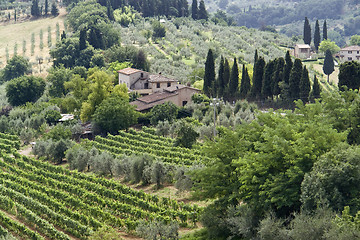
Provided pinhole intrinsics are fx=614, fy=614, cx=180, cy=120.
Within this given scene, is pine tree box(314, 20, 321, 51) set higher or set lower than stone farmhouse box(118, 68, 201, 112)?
higher

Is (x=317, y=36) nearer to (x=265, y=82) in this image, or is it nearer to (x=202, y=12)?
(x=202, y=12)

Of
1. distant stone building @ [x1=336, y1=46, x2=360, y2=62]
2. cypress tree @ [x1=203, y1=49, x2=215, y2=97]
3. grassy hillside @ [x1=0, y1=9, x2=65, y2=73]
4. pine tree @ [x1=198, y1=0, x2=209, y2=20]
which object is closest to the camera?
cypress tree @ [x1=203, y1=49, x2=215, y2=97]

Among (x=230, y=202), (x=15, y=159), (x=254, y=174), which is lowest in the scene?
(x=15, y=159)

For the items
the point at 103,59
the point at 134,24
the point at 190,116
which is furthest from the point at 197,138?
the point at 134,24

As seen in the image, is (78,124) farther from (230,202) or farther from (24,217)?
(230,202)

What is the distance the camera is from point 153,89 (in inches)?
3258

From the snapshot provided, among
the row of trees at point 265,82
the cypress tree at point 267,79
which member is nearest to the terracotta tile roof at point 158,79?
the row of trees at point 265,82

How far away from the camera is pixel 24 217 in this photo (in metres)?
45.0

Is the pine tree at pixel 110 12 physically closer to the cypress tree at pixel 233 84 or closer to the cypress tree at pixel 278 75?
the cypress tree at pixel 233 84

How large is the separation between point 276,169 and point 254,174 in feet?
4.31

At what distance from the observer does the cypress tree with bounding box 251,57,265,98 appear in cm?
7481

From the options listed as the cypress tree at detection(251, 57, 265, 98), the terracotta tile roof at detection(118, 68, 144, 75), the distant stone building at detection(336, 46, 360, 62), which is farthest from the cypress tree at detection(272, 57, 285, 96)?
the distant stone building at detection(336, 46, 360, 62)

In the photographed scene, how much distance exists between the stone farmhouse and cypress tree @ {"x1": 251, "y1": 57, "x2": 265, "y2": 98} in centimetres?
745

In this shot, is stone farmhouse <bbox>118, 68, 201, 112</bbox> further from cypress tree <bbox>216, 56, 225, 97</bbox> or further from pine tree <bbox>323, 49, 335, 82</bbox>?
pine tree <bbox>323, 49, 335, 82</bbox>
